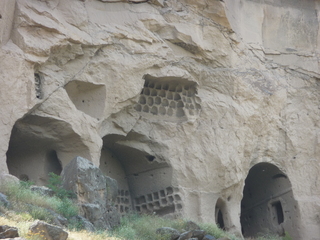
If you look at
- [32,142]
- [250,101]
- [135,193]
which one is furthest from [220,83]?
[32,142]

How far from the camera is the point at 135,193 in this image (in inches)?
591

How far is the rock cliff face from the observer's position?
12.1m

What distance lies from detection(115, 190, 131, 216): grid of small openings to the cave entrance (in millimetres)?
3391

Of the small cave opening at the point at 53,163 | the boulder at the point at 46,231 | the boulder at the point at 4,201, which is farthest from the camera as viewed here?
the small cave opening at the point at 53,163

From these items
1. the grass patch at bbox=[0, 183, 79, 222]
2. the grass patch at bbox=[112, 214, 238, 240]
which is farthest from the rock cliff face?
the grass patch at bbox=[112, 214, 238, 240]

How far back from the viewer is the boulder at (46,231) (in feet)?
24.7

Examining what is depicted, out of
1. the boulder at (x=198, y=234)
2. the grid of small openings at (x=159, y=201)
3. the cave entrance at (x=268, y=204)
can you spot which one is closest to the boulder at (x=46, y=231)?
the boulder at (x=198, y=234)

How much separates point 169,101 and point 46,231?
7.52 m

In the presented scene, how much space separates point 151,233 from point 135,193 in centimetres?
443

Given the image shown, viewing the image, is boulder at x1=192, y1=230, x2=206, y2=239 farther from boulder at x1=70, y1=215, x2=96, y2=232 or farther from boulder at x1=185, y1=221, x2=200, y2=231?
boulder at x1=70, y1=215, x2=96, y2=232

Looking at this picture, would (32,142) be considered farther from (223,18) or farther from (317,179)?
(317,179)

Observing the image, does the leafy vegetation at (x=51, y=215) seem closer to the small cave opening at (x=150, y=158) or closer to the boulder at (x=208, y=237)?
the boulder at (x=208, y=237)

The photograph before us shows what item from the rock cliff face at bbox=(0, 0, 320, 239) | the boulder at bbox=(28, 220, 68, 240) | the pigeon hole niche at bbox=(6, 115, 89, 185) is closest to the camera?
the boulder at bbox=(28, 220, 68, 240)

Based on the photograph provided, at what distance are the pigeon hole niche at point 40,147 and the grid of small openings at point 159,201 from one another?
2.52 metres
